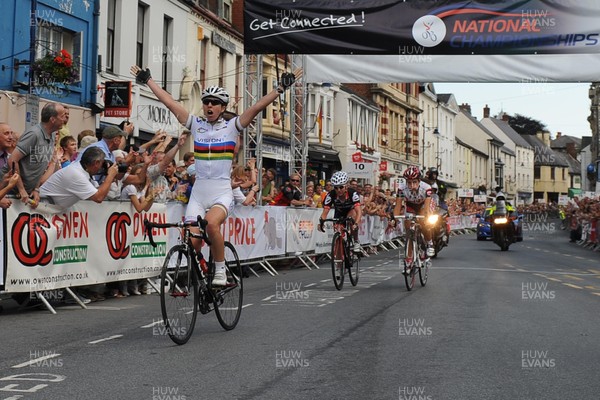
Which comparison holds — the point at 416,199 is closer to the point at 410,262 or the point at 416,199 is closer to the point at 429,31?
the point at 410,262

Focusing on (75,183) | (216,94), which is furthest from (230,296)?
(75,183)

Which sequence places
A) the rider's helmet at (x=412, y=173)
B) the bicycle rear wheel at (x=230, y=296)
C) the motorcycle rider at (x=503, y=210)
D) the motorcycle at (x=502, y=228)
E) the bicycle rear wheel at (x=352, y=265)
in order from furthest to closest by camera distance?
the motorcycle rider at (x=503, y=210), the motorcycle at (x=502, y=228), the rider's helmet at (x=412, y=173), the bicycle rear wheel at (x=352, y=265), the bicycle rear wheel at (x=230, y=296)

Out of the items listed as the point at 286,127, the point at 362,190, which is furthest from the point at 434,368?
the point at 286,127

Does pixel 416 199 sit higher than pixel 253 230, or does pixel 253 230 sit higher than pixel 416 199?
pixel 416 199

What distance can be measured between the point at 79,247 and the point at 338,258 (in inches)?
177

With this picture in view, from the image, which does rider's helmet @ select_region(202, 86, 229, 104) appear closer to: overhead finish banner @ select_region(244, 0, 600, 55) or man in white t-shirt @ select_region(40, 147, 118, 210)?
man in white t-shirt @ select_region(40, 147, 118, 210)

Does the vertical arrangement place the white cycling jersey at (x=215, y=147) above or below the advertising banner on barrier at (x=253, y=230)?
above

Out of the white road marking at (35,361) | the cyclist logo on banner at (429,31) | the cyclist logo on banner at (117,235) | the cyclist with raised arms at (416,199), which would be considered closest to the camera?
the white road marking at (35,361)

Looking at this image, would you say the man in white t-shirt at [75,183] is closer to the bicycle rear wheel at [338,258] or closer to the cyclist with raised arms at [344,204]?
the bicycle rear wheel at [338,258]

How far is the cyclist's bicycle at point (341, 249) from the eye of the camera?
1398 cm

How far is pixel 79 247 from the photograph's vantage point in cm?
1100

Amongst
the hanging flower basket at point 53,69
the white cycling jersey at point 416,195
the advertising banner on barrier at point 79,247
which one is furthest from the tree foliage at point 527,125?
the advertising banner on barrier at point 79,247

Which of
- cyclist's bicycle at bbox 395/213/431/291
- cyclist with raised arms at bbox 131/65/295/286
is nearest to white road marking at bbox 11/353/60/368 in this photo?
cyclist with raised arms at bbox 131/65/295/286

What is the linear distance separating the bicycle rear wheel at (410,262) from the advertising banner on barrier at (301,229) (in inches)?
214
